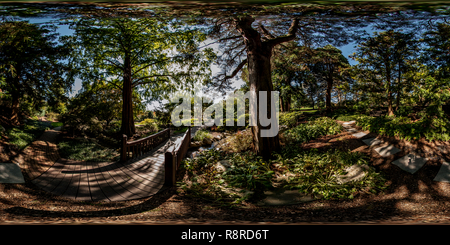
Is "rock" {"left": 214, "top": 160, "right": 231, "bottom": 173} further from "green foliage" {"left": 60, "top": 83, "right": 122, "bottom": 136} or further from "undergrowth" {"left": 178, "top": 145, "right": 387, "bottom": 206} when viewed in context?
"green foliage" {"left": 60, "top": 83, "right": 122, "bottom": 136}

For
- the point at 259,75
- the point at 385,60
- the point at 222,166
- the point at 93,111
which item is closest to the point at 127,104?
the point at 93,111

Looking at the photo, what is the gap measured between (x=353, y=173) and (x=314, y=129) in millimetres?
486

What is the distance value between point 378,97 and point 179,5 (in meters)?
1.84

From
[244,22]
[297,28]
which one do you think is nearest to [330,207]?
[297,28]

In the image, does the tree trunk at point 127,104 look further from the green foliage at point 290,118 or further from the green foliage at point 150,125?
the green foliage at point 290,118

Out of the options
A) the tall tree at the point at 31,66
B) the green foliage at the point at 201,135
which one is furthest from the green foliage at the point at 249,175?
the tall tree at the point at 31,66

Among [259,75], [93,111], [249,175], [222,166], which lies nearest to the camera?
[93,111]

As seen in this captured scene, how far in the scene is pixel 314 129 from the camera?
156cm

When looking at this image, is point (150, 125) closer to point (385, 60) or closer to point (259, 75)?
point (259, 75)

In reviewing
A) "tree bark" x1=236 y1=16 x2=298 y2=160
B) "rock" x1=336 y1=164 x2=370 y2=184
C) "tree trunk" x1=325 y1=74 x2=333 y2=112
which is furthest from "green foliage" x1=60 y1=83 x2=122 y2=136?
"rock" x1=336 y1=164 x2=370 y2=184

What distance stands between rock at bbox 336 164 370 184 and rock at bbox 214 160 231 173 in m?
0.99

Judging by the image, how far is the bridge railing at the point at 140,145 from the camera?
1260 mm

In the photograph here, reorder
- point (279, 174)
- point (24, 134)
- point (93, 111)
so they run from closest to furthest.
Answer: point (24, 134) → point (93, 111) → point (279, 174)

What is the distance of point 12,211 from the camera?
923mm
